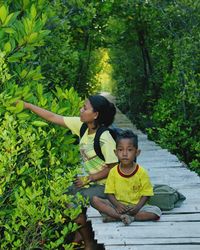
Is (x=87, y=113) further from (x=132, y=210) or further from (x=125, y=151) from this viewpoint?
(x=132, y=210)

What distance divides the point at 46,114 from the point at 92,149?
3.06 feet

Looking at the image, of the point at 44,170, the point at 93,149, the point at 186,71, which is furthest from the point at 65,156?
the point at 186,71

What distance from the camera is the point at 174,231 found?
4.92 metres

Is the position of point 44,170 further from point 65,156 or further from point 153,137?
point 153,137

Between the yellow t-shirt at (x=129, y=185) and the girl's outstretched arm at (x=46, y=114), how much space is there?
0.79 metres

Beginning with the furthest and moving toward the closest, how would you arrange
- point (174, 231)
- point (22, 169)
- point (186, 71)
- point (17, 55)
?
point (186, 71) < point (174, 231) < point (17, 55) < point (22, 169)

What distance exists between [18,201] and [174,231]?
6.23 feet

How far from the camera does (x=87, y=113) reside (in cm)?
499

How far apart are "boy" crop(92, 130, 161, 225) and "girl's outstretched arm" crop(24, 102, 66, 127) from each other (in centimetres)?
68

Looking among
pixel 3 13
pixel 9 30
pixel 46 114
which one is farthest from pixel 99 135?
pixel 3 13

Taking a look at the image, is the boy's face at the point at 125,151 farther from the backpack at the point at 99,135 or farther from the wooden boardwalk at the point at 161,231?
the wooden boardwalk at the point at 161,231

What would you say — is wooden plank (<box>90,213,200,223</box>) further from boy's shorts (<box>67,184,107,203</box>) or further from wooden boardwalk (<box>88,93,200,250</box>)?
boy's shorts (<box>67,184,107,203</box>)

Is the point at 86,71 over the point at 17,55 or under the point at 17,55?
under

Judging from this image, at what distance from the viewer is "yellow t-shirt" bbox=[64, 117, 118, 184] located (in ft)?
16.3
